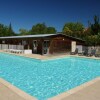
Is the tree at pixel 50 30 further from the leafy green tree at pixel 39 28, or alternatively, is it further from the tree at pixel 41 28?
the leafy green tree at pixel 39 28

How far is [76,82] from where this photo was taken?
9711 mm

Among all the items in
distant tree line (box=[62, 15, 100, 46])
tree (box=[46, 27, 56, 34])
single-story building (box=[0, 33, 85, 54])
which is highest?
tree (box=[46, 27, 56, 34])

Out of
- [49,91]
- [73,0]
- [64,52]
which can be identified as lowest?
[49,91]

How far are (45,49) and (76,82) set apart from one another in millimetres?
13422

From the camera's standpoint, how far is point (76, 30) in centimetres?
4881

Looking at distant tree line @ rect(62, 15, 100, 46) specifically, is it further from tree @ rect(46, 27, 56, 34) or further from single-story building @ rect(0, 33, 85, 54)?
tree @ rect(46, 27, 56, 34)

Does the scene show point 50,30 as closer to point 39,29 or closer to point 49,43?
point 39,29

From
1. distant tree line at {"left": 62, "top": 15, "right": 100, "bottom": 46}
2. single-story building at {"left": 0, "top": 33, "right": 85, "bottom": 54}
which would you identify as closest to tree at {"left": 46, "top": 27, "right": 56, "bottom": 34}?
distant tree line at {"left": 62, "top": 15, "right": 100, "bottom": 46}

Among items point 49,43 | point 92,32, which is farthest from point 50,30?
point 49,43

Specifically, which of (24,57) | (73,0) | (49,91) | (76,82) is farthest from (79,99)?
(73,0)

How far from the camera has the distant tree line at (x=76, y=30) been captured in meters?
29.7

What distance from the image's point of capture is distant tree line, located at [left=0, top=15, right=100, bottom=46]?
97.6ft

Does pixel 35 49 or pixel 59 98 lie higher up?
pixel 35 49

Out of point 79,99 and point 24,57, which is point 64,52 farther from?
point 79,99
